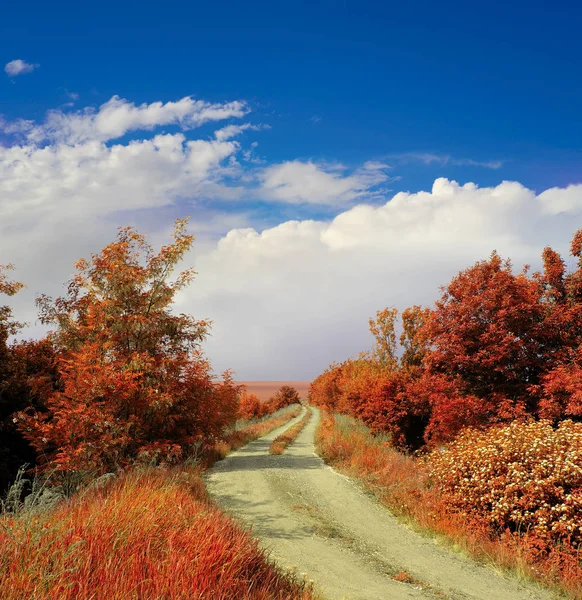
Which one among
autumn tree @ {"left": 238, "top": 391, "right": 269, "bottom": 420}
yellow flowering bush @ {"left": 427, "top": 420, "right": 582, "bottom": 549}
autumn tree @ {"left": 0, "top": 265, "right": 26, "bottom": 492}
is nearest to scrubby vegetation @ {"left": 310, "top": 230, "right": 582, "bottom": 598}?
yellow flowering bush @ {"left": 427, "top": 420, "right": 582, "bottom": 549}

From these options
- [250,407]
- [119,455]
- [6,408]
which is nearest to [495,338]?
[119,455]

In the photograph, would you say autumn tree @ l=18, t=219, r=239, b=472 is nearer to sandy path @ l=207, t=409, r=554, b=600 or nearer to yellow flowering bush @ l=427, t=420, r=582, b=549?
sandy path @ l=207, t=409, r=554, b=600

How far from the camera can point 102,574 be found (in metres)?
4.25

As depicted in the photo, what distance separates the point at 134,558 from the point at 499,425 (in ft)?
42.2

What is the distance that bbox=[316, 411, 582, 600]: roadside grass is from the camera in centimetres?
795

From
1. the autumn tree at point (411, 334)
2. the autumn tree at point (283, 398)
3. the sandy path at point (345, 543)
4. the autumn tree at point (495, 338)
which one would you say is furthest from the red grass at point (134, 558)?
the autumn tree at point (283, 398)

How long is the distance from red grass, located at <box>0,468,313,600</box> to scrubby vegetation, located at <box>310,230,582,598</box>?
5.70 metres

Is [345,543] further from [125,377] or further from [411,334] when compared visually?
[411,334]

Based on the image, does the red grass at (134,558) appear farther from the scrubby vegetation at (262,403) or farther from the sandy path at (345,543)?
the scrubby vegetation at (262,403)

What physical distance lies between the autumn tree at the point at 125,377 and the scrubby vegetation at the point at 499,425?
6.08m

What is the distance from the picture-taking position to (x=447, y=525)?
9.69 meters

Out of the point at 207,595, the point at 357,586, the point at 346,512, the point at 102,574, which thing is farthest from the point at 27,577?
the point at 346,512

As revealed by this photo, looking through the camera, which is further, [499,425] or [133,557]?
[499,425]

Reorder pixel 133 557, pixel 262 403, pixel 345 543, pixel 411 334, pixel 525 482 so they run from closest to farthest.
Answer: pixel 133 557 < pixel 345 543 < pixel 525 482 < pixel 411 334 < pixel 262 403
